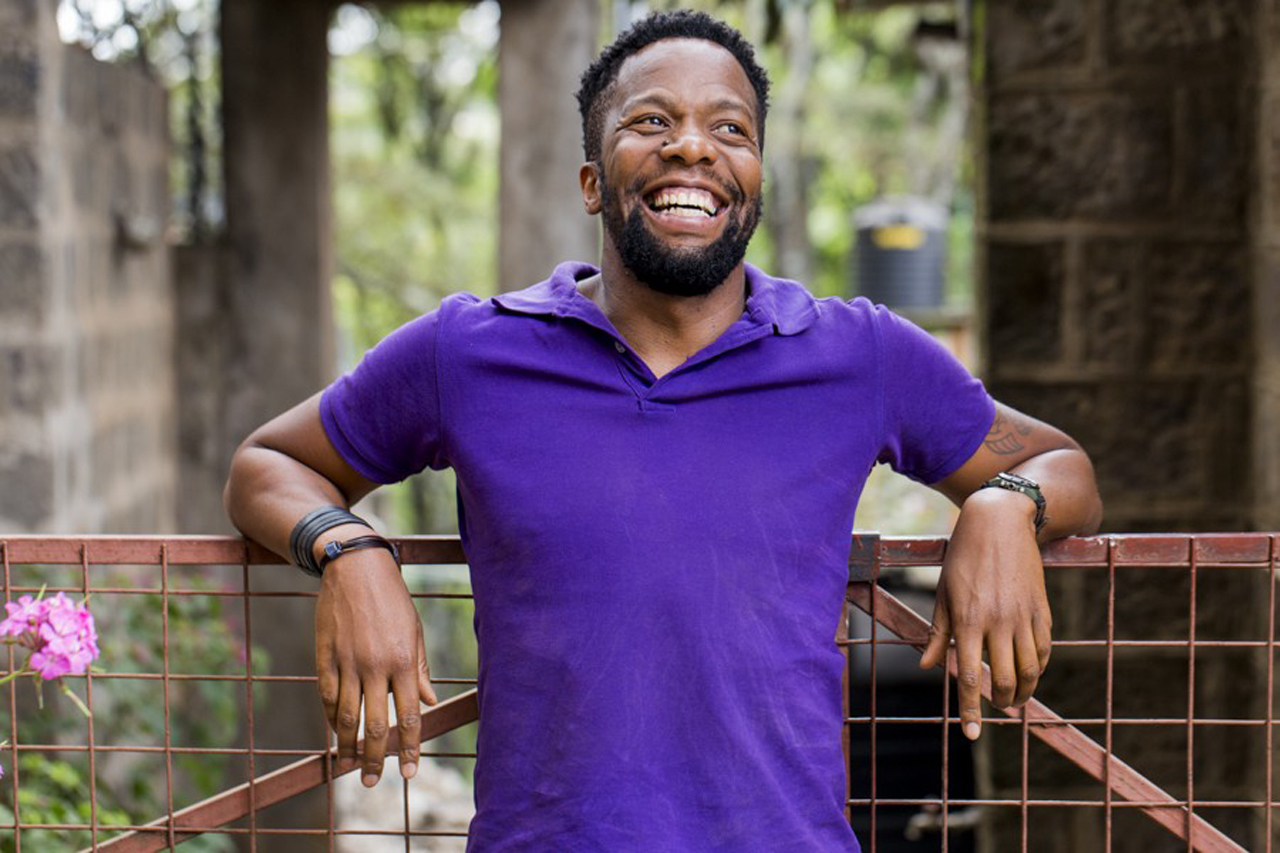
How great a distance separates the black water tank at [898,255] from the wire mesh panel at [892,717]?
5484 millimetres

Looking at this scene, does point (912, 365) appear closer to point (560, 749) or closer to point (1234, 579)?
point (560, 749)

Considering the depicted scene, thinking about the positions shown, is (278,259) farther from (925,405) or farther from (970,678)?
(970,678)

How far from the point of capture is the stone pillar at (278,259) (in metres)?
5.94

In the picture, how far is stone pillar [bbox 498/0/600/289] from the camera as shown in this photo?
551cm

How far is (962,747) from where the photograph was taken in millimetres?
6387

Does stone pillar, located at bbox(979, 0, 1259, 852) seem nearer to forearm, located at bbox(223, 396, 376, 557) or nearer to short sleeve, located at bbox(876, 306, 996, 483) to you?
short sleeve, located at bbox(876, 306, 996, 483)

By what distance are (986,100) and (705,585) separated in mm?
2966

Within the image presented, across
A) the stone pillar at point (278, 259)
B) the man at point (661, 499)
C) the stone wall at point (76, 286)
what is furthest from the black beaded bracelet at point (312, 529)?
the stone pillar at point (278, 259)

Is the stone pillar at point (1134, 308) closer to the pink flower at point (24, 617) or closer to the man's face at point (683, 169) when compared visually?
the man's face at point (683, 169)

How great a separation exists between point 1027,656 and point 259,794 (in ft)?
3.63

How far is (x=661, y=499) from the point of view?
7.36ft

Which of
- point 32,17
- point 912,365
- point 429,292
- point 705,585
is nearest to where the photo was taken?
point 705,585

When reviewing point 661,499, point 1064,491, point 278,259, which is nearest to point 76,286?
point 278,259

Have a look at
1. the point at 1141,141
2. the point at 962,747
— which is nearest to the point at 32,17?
the point at 1141,141
